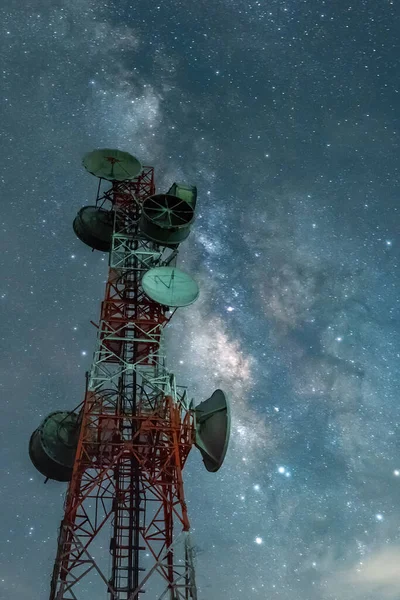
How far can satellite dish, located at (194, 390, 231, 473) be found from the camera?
2439 centimetres

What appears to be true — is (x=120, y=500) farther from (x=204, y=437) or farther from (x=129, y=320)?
(x=129, y=320)

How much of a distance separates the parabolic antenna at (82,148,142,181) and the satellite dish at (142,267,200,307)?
6690mm

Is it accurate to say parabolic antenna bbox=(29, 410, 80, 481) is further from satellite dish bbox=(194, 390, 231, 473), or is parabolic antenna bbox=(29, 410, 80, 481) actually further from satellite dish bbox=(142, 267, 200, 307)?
satellite dish bbox=(142, 267, 200, 307)

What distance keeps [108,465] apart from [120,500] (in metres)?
2.71

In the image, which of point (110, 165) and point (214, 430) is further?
point (110, 165)

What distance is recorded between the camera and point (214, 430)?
24891 millimetres

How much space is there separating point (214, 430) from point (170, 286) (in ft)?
22.5

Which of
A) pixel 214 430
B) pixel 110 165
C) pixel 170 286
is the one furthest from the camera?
pixel 110 165

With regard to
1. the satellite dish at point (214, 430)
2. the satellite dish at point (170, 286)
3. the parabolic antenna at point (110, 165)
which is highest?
the parabolic antenna at point (110, 165)

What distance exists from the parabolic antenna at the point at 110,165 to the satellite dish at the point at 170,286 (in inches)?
263

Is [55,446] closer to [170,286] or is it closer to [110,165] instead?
[170,286]

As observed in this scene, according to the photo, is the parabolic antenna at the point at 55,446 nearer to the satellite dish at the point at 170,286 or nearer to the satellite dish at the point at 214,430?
the satellite dish at the point at 214,430

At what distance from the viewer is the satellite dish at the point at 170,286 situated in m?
27.3

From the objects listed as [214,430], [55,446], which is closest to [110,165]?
[55,446]
